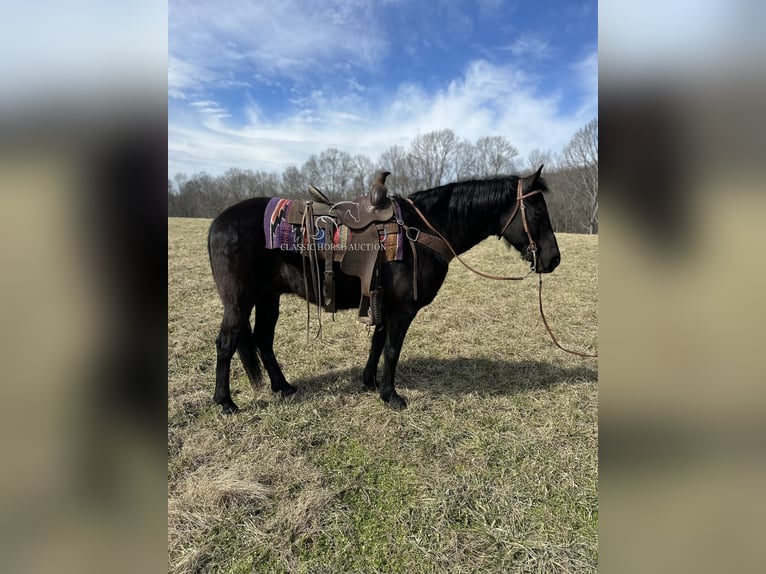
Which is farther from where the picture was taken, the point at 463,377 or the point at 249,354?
the point at 463,377

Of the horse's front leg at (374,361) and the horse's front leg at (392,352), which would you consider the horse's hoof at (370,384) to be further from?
the horse's front leg at (392,352)

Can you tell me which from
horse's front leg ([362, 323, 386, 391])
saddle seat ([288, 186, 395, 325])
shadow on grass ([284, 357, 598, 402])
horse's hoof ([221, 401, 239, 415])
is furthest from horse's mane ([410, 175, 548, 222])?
horse's hoof ([221, 401, 239, 415])

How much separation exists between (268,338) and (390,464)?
1912 millimetres

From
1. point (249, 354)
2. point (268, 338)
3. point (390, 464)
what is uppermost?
point (268, 338)

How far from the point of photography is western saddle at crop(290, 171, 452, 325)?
127 inches

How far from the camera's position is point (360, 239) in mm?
3254

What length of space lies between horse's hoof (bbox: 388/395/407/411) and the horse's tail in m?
1.40

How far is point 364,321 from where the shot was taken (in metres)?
3.42

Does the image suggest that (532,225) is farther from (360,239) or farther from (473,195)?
(360,239)

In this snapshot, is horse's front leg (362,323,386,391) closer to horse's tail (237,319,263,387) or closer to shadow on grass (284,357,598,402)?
shadow on grass (284,357,598,402)

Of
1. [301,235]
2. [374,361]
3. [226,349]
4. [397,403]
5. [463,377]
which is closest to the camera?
[301,235]

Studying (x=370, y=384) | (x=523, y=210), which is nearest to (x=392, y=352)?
(x=370, y=384)
